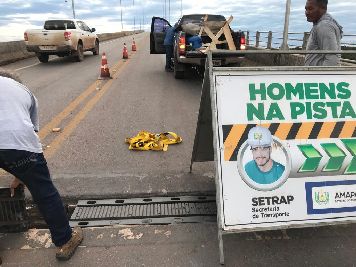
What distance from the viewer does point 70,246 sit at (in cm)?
293

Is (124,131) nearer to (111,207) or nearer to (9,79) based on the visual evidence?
(111,207)

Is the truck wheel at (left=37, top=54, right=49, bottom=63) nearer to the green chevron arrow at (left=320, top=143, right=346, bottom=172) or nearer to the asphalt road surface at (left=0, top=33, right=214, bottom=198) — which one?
the asphalt road surface at (left=0, top=33, right=214, bottom=198)

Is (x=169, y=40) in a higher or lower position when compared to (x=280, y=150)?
higher

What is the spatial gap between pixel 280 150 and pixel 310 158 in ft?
0.78

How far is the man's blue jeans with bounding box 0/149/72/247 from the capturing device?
257 centimetres

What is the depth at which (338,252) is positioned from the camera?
2.94 m

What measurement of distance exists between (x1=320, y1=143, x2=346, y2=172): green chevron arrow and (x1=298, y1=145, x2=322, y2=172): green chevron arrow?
8 cm

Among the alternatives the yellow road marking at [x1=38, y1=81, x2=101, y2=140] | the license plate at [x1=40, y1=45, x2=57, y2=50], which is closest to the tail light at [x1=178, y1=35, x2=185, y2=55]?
the yellow road marking at [x1=38, y1=81, x2=101, y2=140]

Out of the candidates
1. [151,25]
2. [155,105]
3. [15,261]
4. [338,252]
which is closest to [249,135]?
[338,252]

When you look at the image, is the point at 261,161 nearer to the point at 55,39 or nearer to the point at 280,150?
the point at 280,150

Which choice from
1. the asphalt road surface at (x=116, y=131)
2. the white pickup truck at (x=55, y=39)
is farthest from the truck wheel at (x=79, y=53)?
the asphalt road surface at (x=116, y=131)

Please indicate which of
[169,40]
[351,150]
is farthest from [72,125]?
[169,40]

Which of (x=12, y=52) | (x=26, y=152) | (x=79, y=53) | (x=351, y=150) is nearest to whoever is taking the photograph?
(x=26, y=152)

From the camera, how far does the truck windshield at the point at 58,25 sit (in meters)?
16.2
